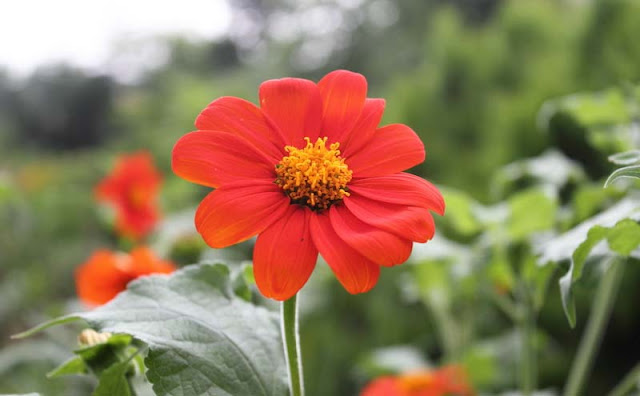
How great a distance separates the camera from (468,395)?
46.5 inches

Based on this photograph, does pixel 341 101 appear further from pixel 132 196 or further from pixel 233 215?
pixel 132 196

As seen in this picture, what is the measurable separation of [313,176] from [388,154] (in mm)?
68

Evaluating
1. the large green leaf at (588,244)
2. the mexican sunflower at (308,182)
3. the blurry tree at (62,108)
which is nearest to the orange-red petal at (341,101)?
the mexican sunflower at (308,182)

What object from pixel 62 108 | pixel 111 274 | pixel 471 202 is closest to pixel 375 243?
pixel 471 202

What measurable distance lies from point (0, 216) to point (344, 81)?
269 cm

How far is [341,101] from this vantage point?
56 cm

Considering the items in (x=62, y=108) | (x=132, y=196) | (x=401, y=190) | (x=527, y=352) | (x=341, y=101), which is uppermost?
(x=62, y=108)

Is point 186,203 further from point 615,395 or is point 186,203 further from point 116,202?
point 615,395

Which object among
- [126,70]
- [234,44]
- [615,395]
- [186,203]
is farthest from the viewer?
[234,44]

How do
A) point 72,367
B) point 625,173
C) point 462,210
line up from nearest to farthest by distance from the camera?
1. point 625,173
2. point 72,367
3. point 462,210

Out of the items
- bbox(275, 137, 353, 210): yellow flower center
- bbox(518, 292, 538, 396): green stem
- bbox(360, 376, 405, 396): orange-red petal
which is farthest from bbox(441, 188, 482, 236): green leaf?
bbox(275, 137, 353, 210): yellow flower center

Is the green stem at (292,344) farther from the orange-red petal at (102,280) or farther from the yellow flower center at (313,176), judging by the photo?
Result: the orange-red petal at (102,280)

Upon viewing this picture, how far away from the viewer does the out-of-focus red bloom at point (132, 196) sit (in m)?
1.62

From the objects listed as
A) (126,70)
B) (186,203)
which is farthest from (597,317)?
(126,70)
